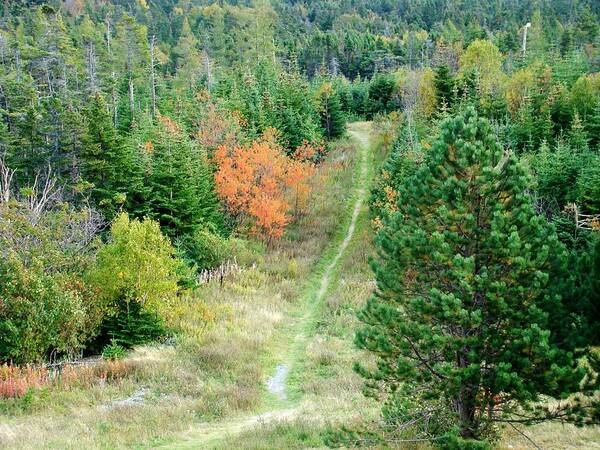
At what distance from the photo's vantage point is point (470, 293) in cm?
1086

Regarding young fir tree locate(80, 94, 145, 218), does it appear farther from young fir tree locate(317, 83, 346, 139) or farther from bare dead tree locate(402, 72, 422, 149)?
young fir tree locate(317, 83, 346, 139)

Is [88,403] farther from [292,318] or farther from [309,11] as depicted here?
[309,11]

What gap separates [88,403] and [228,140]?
88.1 ft

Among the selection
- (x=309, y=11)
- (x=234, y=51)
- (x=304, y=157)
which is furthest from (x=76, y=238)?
(x=309, y=11)

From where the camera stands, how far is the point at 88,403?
17312 millimetres

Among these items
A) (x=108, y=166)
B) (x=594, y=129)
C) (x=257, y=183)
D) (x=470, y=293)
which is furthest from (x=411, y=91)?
(x=470, y=293)

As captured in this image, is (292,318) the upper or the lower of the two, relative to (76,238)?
lower

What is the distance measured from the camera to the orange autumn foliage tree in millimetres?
38156

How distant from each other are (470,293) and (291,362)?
13.0 meters

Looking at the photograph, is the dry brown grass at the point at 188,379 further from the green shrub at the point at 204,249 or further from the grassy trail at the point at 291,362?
the green shrub at the point at 204,249

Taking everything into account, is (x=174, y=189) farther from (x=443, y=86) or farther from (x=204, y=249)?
(x=443, y=86)

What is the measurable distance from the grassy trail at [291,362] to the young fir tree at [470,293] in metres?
5.72

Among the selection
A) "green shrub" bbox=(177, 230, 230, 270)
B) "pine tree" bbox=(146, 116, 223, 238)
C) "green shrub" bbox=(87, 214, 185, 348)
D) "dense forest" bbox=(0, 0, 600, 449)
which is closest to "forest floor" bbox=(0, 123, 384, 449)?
"dense forest" bbox=(0, 0, 600, 449)

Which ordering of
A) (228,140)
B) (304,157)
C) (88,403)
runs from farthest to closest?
(304,157)
(228,140)
(88,403)
